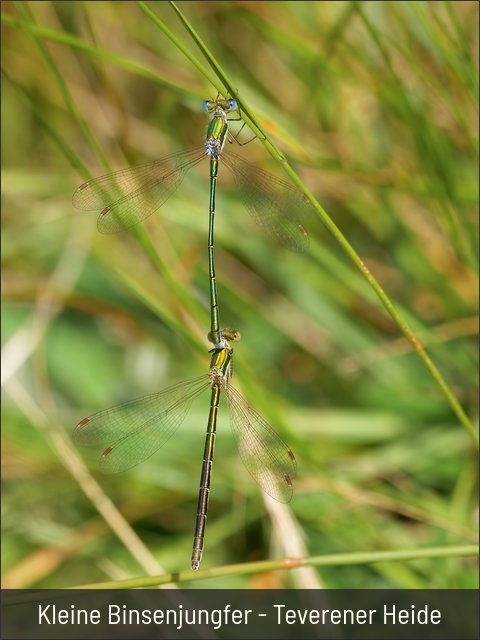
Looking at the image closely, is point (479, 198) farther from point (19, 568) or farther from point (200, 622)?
point (19, 568)

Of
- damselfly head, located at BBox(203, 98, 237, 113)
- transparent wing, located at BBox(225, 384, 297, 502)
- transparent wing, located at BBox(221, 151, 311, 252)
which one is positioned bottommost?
transparent wing, located at BBox(225, 384, 297, 502)

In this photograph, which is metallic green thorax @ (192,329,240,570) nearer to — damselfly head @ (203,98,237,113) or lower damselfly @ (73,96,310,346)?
lower damselfly @ (73,96,310,346)

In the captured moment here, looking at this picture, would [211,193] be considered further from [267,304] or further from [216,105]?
[267,304]

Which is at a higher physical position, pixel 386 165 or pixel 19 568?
pixel 386 165

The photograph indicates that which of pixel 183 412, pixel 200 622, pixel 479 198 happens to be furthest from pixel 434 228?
pixel 200 622

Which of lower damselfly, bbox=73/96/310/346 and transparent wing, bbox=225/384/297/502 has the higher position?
lower damselfly, bbox=73/96/310/346

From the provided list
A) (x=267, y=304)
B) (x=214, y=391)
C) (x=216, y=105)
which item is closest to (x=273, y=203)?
(x=216, y=105)
